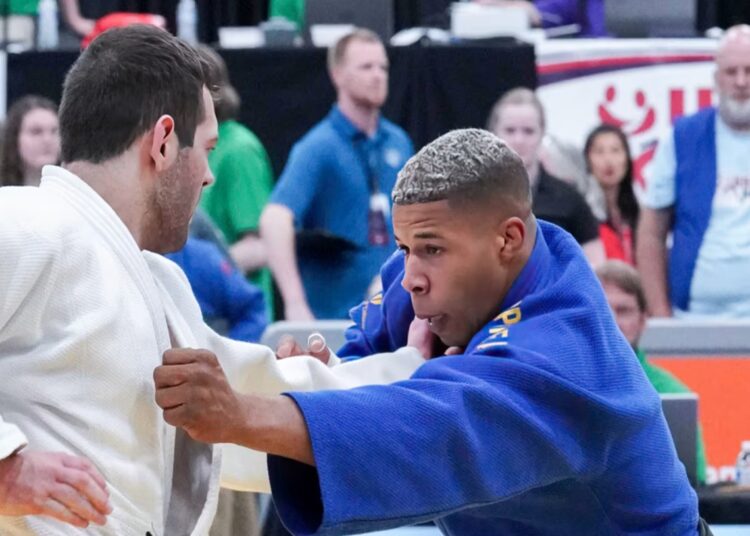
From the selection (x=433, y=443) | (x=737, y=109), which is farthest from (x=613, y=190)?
(x=433, y=443)

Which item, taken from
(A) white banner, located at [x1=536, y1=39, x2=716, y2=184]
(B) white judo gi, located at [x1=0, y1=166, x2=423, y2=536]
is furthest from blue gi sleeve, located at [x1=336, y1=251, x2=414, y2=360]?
(A) white banner, located at [x1=536, y1=39, x2=716, y2=184]

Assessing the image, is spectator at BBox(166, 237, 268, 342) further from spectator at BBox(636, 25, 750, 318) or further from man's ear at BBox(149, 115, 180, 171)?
man's ear at BBox(149, 115, 180, 171)

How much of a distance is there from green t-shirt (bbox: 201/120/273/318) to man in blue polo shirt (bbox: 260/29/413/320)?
88mm

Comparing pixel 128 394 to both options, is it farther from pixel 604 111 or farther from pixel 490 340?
pixel 604 111

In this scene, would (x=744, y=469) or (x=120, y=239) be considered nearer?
(x=120, y=239)

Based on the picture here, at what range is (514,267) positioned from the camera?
2.79 metres

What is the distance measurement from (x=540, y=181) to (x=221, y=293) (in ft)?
6.24

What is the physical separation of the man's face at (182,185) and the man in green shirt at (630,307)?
3215 mm

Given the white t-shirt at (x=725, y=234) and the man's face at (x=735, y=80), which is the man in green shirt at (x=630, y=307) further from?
the man's face at (x=735, y=80)

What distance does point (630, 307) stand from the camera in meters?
5.69

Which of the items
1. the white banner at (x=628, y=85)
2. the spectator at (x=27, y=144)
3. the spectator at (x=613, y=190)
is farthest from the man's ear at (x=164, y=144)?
the white banner at (x=628, y=85)

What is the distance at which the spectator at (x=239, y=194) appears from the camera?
6816mm

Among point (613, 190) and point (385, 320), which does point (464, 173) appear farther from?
point (613, 190)

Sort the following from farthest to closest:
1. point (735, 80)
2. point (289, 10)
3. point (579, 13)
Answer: point (289, 10) → point (579, 13) → point (735, 80)
